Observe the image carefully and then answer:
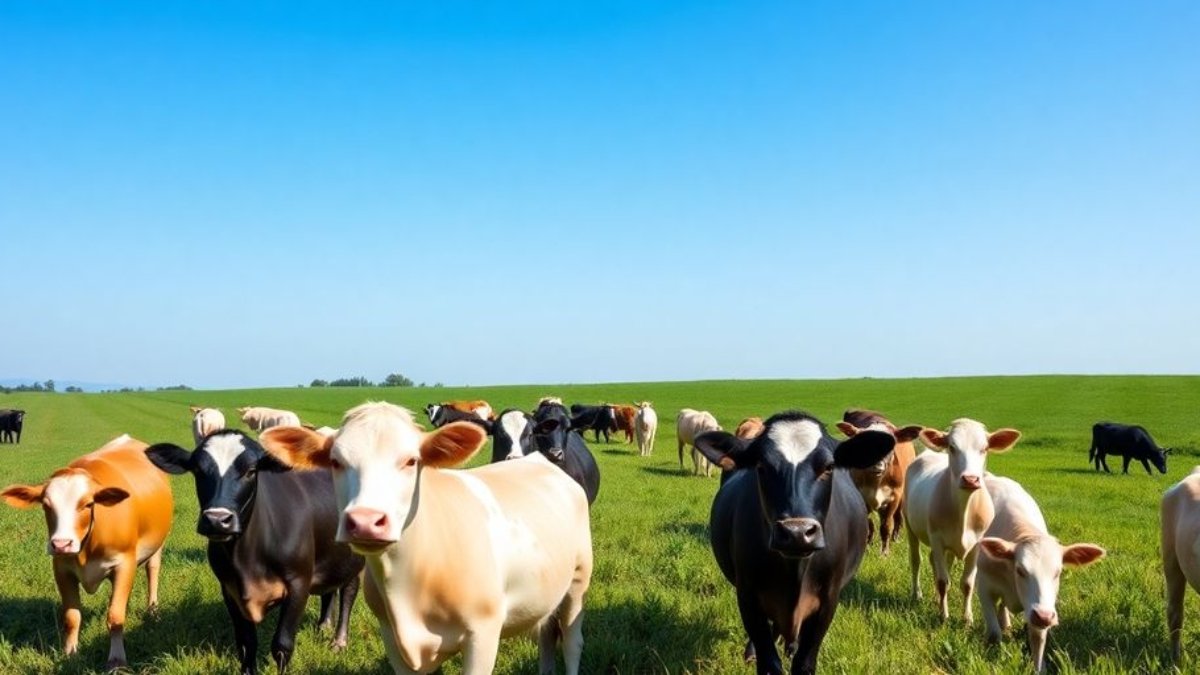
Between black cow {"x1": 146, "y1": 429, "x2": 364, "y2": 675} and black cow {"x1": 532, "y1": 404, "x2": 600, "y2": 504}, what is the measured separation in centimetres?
381

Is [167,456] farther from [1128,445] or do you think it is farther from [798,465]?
[1128,445]

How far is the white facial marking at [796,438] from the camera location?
455 cm

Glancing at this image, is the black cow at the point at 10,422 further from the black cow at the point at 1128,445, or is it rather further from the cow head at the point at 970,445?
the black cow at the point at 1128,445

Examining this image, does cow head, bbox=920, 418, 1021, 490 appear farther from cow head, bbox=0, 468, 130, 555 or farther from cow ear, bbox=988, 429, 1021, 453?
cow head, bbox=0, 468, 130, 555

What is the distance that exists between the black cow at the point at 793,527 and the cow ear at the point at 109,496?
491 centimetres

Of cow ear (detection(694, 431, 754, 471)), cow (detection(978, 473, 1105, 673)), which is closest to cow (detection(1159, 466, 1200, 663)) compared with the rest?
cow (detection(978, 473, 1105, 673))

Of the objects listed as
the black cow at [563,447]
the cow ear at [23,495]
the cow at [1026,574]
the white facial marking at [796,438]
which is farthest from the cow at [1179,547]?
the cow ear at [23,495]

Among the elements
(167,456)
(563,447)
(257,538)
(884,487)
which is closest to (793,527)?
(257,538)

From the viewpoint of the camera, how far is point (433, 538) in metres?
4.16

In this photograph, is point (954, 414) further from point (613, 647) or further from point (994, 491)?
point (613, 647)

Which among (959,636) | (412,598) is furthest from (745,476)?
(412,598)

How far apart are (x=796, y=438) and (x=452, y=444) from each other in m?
1.98

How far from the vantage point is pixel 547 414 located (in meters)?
11.5

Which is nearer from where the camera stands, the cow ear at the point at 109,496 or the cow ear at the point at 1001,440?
the cow ear at the point at 109,496
